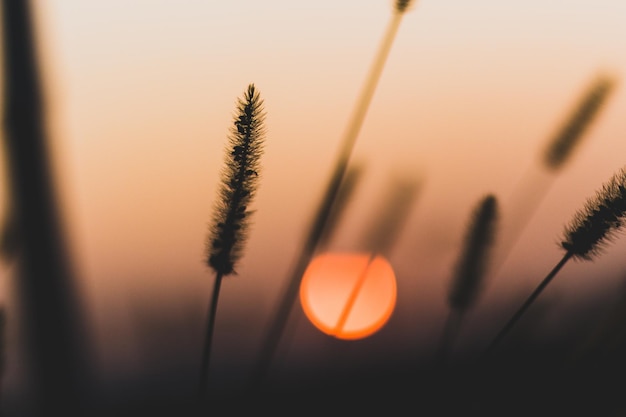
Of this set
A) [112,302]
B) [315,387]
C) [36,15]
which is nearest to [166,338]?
[112,302]

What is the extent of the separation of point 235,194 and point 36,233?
0.58 ft

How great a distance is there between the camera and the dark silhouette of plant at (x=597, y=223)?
0.37 m

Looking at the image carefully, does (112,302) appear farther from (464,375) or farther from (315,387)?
(464,375)

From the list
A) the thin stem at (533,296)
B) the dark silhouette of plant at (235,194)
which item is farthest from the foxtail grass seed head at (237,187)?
the thin stem at (533,296)

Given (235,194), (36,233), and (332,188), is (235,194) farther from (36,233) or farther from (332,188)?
(36,233)

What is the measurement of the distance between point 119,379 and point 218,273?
0.68 m

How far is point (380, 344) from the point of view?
1024 millimetres

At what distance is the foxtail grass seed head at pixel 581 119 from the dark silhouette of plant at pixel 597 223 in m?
0.09

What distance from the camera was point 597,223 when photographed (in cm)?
38

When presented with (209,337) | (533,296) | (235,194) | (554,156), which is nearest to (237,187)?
(235,194)

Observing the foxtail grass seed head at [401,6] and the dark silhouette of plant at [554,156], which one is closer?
the foxtail grass seed head at [401,6]

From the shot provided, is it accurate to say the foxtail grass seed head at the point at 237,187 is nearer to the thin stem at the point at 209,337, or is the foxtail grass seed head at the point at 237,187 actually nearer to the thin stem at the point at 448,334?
the thin stem at the point at 209,337

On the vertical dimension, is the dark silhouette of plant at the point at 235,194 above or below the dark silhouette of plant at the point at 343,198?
below

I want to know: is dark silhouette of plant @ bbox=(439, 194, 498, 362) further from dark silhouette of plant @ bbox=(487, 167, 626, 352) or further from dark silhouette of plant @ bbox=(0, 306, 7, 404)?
dark silhouette of plant @ bbox=(0, 306, 7, 404)
